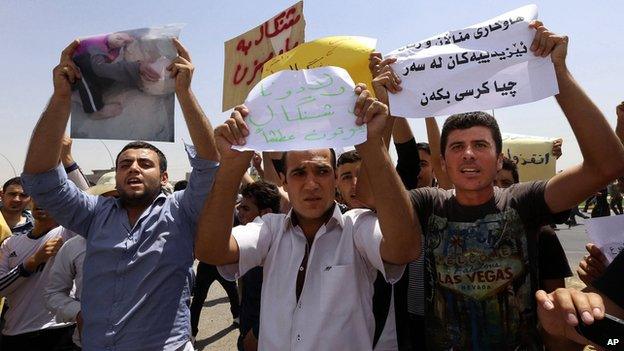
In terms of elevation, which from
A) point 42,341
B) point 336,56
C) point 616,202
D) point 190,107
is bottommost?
point 616,202

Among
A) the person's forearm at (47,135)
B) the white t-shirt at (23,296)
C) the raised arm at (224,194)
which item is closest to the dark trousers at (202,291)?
the white t-shirt at (23,296)

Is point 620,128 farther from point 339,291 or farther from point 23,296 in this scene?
point 23,296

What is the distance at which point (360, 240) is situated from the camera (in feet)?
5.98

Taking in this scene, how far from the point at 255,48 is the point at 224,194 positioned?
2262 mm

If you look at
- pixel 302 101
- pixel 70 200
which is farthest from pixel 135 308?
pixel 302 101

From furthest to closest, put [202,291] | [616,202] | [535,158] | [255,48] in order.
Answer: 1. [616,202]
2. [202,291]
3. [535,158]
4. [255,48]

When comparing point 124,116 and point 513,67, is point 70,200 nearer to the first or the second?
point 124,116

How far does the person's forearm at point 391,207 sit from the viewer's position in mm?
1620

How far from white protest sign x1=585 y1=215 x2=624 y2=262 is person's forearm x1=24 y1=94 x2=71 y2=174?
8.13 ft

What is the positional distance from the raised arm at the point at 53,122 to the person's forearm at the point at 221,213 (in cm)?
106

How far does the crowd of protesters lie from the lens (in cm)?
167

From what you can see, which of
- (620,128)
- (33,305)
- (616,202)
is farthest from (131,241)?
(616,202)

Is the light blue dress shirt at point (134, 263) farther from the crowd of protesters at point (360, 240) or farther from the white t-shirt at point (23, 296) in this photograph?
the white t-shirt at point (23, 296)

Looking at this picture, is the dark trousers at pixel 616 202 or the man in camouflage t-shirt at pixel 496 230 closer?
the man in camouflage t-shirt at pixel 496 230
